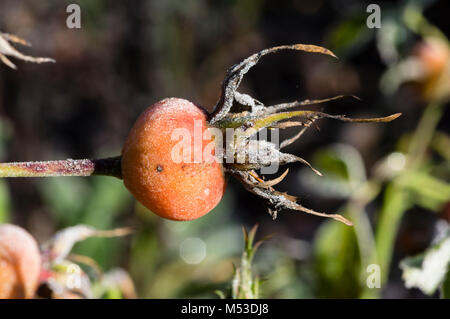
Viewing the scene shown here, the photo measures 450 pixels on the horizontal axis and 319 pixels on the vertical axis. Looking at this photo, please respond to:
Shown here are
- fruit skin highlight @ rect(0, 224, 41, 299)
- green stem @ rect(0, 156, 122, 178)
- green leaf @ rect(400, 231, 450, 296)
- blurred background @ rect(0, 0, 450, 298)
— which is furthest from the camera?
blurred background @ rect(0, 0, 450, 298)

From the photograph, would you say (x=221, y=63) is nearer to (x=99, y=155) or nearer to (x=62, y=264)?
(x=99, y=155)

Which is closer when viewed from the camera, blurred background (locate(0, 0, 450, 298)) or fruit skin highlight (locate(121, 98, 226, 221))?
fruit skin highlight (locate(121, 98, 226, 221))

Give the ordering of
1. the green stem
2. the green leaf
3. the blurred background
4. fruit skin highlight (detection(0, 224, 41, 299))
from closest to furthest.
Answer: the green stem
fruit skin highlight (detection(0, 224, 41, 299))
the green leaf
the blurred background

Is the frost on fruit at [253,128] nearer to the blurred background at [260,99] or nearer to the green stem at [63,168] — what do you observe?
the green stem at [63,168]

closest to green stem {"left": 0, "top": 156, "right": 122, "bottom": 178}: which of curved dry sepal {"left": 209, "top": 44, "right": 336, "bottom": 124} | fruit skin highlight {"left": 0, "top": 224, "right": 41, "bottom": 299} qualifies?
curved dry sepal {"left": 209, "top": 44, "right": 336, "bottom": 124}

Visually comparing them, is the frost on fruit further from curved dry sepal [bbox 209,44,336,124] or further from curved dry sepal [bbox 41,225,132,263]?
curved dry sepal [bbox 41,225,132,263]
